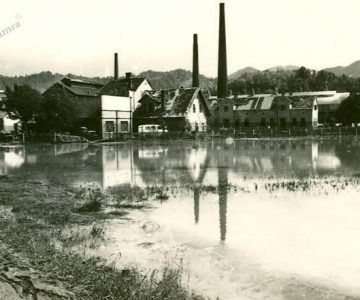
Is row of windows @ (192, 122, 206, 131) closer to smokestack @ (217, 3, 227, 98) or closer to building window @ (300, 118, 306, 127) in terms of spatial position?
smokestack @ (217, 3, 227, 98)

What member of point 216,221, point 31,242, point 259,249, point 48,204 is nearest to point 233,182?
point 216,221

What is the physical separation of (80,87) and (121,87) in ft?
19.3

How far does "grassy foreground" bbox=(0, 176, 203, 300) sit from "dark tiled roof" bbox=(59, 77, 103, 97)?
43.6m

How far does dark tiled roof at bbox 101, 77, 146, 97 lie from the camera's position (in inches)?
2203

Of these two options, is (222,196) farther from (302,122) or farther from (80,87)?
(302,122)

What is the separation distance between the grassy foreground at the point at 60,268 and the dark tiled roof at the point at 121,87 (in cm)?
4628

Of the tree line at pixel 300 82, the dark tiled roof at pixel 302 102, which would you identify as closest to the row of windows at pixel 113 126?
the dark tiled roof at pixel 302 102

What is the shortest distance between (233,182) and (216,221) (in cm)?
602

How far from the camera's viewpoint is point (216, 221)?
9.88 meters

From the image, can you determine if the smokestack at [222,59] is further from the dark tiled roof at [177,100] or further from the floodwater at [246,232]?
the floodwater at [246,232]

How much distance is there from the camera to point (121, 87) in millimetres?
56938

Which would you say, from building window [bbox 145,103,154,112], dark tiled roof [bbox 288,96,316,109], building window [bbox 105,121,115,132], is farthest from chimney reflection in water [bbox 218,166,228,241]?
dark tiled roof [bbox 288,96,316,109]

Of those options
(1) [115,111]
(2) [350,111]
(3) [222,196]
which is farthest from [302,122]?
(3) [222,196]

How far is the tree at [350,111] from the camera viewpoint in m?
57.8
